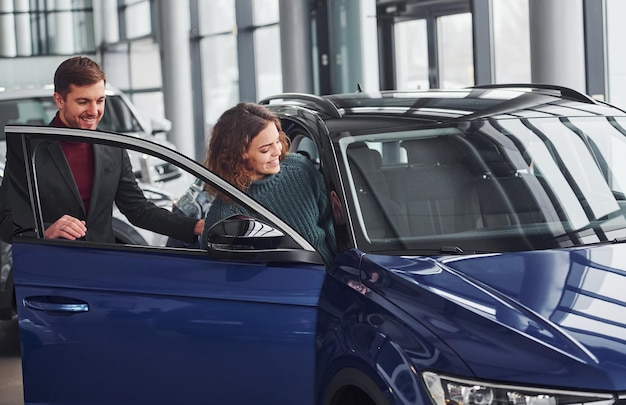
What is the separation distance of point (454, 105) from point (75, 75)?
4.41ft

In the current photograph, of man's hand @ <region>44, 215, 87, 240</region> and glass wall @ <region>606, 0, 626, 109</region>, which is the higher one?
glass wall @ <region>606, 0, 626, 109</region>

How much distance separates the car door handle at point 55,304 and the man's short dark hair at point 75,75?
0.79m

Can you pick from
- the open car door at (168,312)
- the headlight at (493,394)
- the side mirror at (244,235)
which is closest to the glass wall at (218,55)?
the open car door at (168,312)

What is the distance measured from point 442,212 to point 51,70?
26032 millimetres

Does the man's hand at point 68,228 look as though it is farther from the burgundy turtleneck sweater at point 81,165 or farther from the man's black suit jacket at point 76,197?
the burgundy turtleneck sweater at point 81,165

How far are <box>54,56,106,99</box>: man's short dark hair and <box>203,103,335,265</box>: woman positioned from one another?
484 millimetres

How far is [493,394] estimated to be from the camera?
2.68 metres

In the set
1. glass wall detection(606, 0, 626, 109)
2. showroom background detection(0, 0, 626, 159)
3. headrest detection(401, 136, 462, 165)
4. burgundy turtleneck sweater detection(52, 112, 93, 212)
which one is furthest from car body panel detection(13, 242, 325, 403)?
glass wall detection(606, 0, 626, 109)

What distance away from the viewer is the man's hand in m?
3.68

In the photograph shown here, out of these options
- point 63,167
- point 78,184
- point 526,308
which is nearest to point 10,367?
point 78,184

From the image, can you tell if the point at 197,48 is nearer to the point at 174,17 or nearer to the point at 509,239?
the point at 174,17

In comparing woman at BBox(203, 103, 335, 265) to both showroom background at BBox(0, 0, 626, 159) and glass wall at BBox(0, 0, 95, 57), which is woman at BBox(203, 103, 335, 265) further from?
glass wall at BBox(0, 0, 95, 57)

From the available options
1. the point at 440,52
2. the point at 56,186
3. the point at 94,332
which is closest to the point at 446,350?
the point at 94,332

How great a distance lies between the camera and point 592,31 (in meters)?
9.87
